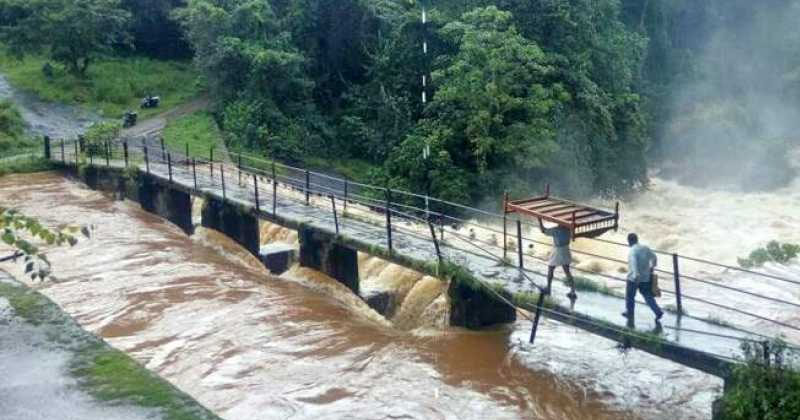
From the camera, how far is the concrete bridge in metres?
10.5

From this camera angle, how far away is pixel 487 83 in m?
26.4

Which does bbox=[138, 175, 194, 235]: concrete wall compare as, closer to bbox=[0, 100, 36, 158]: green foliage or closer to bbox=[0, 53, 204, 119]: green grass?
bbox=[0, 100, 36, 158]: green foliage

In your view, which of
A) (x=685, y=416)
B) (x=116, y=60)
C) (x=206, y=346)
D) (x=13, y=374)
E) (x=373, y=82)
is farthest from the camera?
(x=116, y=60)

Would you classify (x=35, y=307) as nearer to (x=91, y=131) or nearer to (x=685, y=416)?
(x=685, y=416)

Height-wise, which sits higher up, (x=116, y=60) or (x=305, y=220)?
(x=116, y=60)

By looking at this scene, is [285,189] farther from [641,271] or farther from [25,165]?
[641,271]

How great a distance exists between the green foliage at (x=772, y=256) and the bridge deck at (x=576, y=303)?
619 centimetres

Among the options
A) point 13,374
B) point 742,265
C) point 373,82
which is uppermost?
point 373,82

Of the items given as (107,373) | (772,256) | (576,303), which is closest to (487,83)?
(772,256)

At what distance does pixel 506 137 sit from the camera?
87.5 feet

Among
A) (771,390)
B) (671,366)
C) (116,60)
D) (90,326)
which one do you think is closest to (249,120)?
(116,60)

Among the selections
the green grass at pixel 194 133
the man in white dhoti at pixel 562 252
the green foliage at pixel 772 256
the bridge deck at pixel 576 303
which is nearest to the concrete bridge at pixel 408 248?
the bridge deck at pixel 576 303

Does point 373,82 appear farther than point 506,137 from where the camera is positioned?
Yes

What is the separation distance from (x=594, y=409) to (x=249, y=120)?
22673mm
